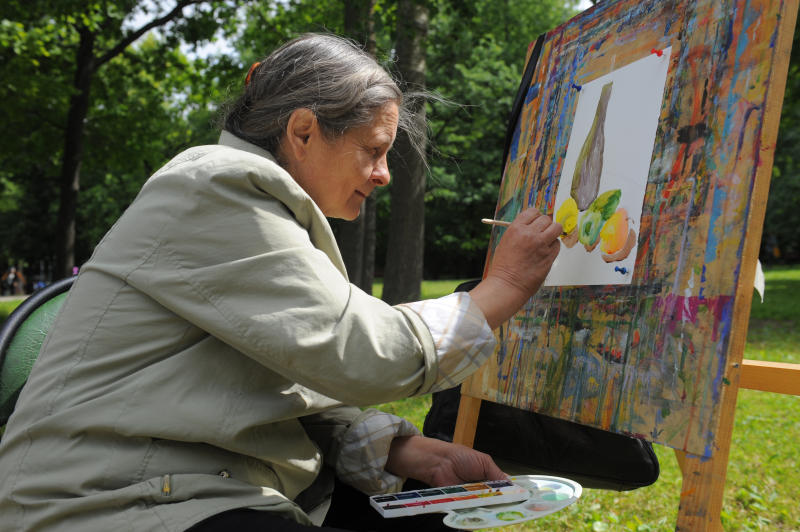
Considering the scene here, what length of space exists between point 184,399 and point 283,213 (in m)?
0.38

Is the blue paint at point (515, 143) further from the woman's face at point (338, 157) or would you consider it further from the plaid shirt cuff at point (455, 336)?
the plaid shirt cuff at point (455, 336)

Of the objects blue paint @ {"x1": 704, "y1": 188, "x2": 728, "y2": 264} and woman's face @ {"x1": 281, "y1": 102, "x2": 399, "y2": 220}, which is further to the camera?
woman's face @ {"x1": 281, "y1": 102, "x2": 399, "y2": 220}

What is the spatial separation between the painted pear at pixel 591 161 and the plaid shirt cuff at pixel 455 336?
61 cm

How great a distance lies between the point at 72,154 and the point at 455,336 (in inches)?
409

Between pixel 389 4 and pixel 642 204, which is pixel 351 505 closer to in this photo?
pixel 642 204

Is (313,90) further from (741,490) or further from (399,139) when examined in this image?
(399,139)

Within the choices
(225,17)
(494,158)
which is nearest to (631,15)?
(225,17)

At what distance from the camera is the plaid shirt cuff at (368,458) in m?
1.68

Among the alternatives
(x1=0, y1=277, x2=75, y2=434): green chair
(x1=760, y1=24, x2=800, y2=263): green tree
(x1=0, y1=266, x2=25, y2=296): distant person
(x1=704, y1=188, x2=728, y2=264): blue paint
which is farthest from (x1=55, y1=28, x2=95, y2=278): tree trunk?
(x1=0, y1=266, x2=25, y2=296): distant person

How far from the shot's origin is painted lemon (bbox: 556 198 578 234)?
72.0 inches

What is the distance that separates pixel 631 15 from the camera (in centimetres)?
178

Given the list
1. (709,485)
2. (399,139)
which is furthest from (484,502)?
(399,139)

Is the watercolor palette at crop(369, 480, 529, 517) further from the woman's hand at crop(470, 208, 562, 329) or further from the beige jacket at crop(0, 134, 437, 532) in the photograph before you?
the woman's hand at crop(470, 208, 562, 329)

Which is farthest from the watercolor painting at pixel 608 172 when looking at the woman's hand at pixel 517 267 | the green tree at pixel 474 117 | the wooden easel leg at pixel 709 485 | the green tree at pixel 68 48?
the green tree at pixel 474 117
